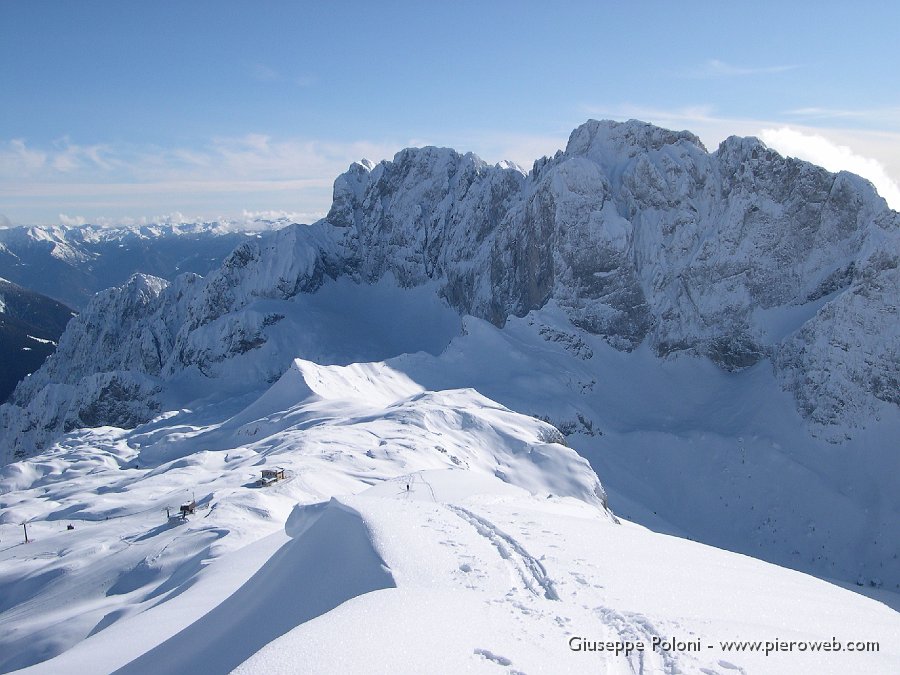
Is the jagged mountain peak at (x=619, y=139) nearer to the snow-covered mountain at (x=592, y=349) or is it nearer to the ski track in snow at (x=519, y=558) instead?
the snow-covered mountain at (x=592, y=349)

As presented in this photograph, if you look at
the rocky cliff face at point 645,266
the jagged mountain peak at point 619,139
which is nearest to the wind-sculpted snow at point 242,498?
the rocky cliff face at point 645,266

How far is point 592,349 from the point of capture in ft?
298

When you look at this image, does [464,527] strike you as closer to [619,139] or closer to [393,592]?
[393,592]

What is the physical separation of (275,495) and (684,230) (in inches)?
3121

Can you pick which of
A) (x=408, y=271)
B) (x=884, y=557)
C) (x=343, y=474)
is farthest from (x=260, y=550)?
(x=408, y=271)

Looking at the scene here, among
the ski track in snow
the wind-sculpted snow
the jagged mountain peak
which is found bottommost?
the wind-sculpted snow

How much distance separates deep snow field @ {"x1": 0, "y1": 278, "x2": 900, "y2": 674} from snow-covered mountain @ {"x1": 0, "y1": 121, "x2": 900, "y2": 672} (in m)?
0.47

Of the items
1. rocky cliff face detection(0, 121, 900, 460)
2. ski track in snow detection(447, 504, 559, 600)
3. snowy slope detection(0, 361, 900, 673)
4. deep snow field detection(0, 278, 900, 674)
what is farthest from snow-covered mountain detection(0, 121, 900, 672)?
ski track in snow detection(447, 504, 559, 600)

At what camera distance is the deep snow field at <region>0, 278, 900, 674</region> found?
1087 centimetres

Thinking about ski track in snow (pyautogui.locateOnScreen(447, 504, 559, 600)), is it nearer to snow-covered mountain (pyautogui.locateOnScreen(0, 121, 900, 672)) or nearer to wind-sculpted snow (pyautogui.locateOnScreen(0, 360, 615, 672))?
snow-covered mountain (pyautogui.locateOnScreen(0, 121, 900, 672))

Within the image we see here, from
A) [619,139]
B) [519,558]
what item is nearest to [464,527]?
[519,558]

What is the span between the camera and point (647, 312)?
93.6 meters

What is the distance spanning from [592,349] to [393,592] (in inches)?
3262

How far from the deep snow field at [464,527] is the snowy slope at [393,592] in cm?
7
